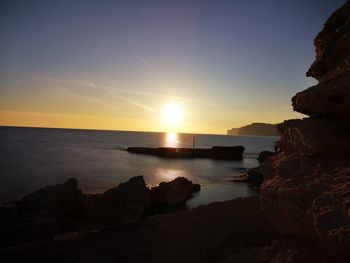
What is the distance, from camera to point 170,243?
11.6 m

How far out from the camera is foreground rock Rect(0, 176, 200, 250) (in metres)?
16.4

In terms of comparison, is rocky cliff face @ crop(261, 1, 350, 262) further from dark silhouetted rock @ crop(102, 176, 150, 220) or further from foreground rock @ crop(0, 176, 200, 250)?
dark silhouetted rock @ crop(102, 176, 150, 220)

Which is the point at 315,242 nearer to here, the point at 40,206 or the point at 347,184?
the point at 347,184

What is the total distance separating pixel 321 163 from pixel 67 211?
17114mm

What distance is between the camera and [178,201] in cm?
2973

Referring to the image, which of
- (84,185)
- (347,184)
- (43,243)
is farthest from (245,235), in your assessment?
(84,185)

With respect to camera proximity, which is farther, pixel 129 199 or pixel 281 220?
pixel 129 199

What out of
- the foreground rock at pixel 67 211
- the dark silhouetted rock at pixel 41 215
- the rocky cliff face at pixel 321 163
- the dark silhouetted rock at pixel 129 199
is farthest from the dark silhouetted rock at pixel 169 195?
the rocky cliff face at pixel 321 163

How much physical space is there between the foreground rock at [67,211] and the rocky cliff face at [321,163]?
1260 cm

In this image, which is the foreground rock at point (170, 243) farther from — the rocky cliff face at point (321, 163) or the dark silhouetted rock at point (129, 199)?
the dark silhouetted rock at point (129, 199)

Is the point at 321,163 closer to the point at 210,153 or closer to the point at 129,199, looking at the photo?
the point at 129,199

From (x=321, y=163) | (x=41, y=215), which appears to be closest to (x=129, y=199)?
(x=41, y=215)

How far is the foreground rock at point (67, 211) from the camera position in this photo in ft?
53.7

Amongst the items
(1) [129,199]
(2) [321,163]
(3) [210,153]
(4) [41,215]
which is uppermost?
(3) [210,153]
